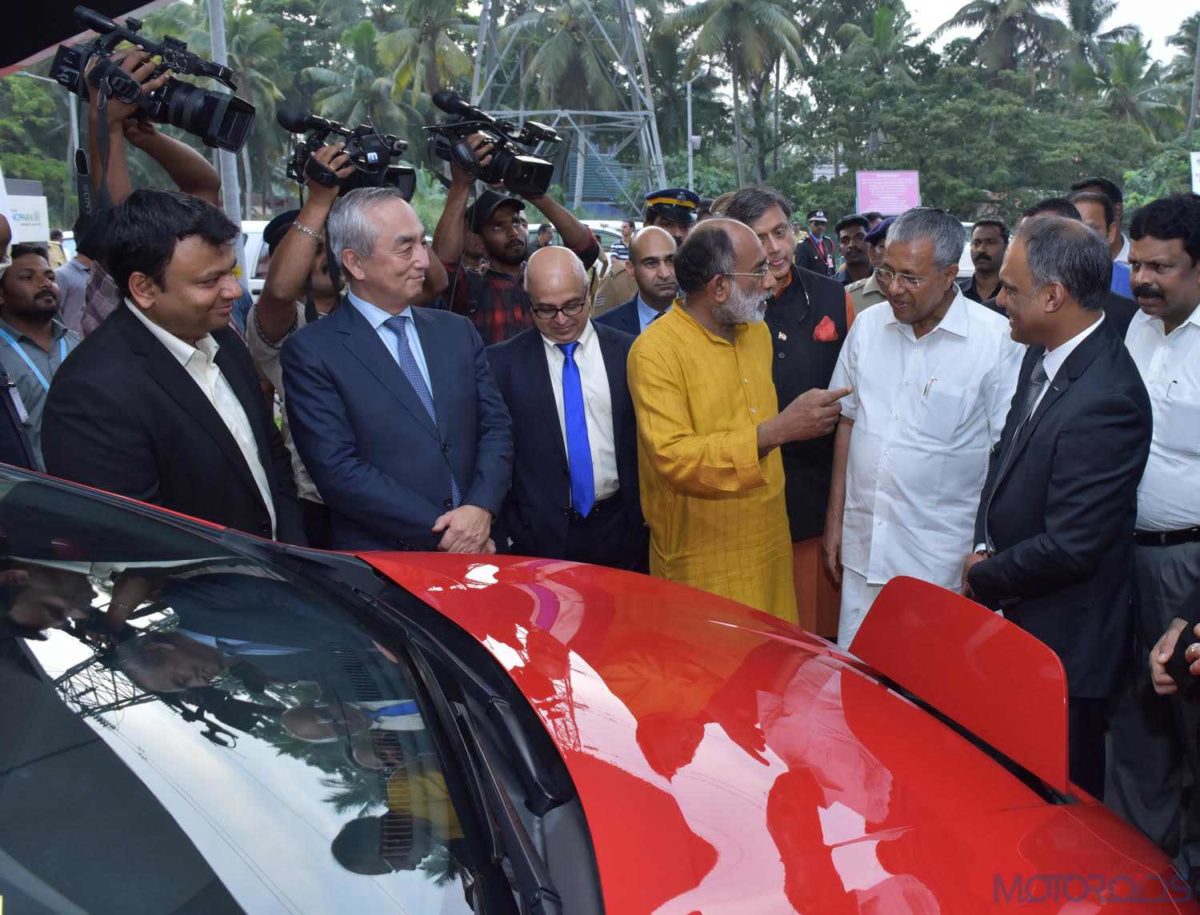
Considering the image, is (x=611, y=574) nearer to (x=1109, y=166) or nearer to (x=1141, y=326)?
(x=1141, y=326)

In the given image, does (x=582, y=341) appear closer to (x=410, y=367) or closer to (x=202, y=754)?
(x=410, y=367)

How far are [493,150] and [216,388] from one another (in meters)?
1.77

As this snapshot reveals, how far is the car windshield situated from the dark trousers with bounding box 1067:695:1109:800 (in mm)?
1956

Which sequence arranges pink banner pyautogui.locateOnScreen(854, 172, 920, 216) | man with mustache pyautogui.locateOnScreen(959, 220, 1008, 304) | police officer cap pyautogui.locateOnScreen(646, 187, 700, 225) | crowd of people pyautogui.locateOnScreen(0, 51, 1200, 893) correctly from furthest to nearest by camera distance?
pink banner pyautogui.locateOnScreen(854, 172, 920, 216) < man with mustache pyautogui.locateOnScreen(959, 220, 1008, 304) < police officer cap pyautogui.locateOnScreen(646, 187, 700, 225) < crowd of people pyautogui.locateOnScreen(0, 51, 1200, 893)

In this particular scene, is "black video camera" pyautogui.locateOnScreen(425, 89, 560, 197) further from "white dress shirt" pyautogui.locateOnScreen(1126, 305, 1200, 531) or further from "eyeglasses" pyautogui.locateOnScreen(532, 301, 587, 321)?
"white dress shirt" pyautogui.locateOnScreen(1126, 305, 1200, 531)

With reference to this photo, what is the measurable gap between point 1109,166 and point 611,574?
95.1 feet

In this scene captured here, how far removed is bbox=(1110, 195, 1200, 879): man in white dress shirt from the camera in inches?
116

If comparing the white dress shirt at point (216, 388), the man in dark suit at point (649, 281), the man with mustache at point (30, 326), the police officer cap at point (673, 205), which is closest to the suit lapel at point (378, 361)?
the white dress shirt at point (216, 388)

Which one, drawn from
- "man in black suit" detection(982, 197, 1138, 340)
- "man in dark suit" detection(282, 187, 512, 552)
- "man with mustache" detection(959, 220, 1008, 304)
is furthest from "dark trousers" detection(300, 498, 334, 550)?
"man with mustache" detection(959, 220, 1008, 304)

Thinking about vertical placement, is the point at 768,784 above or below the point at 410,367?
below

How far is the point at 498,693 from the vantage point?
63.1 inches

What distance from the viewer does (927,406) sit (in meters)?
3.19

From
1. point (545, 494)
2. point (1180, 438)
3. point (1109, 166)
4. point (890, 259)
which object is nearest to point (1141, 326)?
point (1180, 438)

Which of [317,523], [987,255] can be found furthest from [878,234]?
[317,523]
